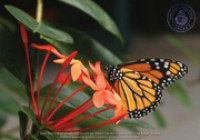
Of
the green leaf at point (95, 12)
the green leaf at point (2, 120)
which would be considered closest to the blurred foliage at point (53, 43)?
the green leaf at point (95, 12)

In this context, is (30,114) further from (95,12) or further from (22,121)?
(95,12)

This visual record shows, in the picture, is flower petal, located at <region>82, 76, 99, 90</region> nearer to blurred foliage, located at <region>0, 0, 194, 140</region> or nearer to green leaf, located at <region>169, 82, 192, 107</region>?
blurred foliage, located at <region>0, 0, 194, 140</region>

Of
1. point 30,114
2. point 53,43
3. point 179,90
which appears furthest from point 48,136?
point 179,90

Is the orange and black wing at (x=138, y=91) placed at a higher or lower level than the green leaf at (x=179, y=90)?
higher

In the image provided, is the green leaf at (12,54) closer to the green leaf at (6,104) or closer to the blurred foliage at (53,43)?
the blurred foliage at (53,43)

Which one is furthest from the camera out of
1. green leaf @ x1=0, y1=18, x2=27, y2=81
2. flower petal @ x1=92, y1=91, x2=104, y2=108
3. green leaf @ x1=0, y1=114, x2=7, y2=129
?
green leaf @ x1=0, y1=114, x2=7, y2=129

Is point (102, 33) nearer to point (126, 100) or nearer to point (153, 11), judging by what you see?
point (153, 11)

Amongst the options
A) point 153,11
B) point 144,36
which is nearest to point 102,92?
point 153,11

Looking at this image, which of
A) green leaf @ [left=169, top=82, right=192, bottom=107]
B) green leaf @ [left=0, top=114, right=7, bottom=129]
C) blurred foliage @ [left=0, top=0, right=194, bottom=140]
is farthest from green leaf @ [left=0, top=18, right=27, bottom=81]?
green leaf @ [left=169, top=82, right=192, bottom=107]
